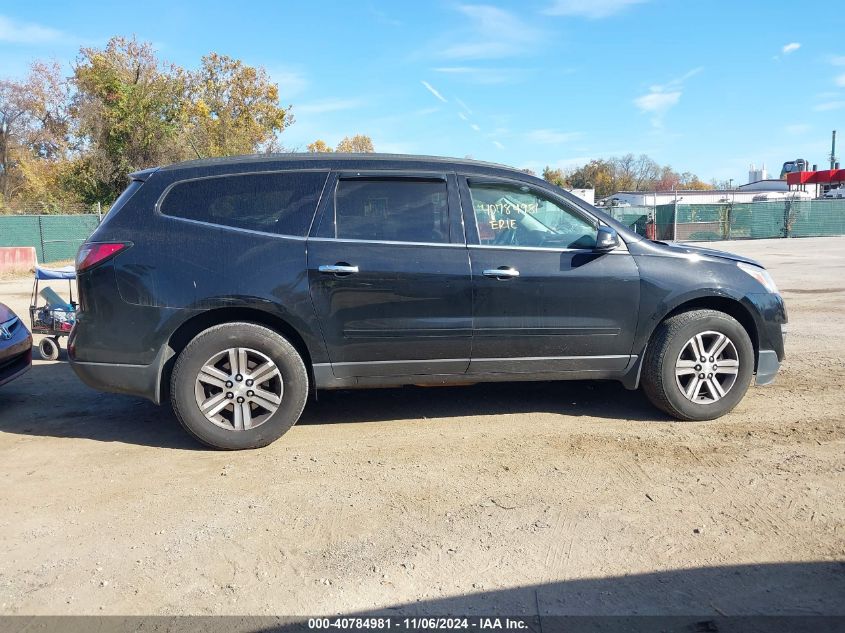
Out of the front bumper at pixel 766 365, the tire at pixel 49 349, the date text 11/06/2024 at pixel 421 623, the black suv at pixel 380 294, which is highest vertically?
the black suv at pixel 380 294

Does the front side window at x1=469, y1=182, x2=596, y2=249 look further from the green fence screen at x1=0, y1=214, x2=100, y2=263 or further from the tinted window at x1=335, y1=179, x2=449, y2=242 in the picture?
the green fence screen at x1=0, y1=214, x2=100, y2=263

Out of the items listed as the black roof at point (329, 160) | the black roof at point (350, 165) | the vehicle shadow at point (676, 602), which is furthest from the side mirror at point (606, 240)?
the vehicle shadow at point (676, 602)

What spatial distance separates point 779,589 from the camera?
9.45ft

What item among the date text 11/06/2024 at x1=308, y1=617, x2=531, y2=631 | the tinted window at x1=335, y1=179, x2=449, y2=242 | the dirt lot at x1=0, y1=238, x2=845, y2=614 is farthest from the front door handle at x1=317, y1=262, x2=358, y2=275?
the date text 11/06/2024 at x1=308, y1=617, x2=531, y2=631

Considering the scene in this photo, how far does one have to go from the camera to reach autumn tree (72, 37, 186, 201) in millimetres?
30234

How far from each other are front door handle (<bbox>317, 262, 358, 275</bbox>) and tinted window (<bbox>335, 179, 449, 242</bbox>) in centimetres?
22

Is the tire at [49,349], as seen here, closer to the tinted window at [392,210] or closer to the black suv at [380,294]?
the black suv at [380,294]

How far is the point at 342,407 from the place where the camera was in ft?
18.0

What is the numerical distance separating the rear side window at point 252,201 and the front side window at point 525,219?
3.96 ft

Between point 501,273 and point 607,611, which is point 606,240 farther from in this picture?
point 607,611

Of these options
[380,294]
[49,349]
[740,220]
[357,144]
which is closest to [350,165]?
[380,294]

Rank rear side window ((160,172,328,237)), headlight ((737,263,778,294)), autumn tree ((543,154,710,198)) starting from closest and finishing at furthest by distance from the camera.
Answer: rear side window ((160,172,328,237)) → headlight ((737,263,778,294)) → autumn tree ((543,154,710,198))

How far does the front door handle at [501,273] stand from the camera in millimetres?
4645

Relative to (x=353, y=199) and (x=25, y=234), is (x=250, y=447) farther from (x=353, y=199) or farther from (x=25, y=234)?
(x=25, y=234)
